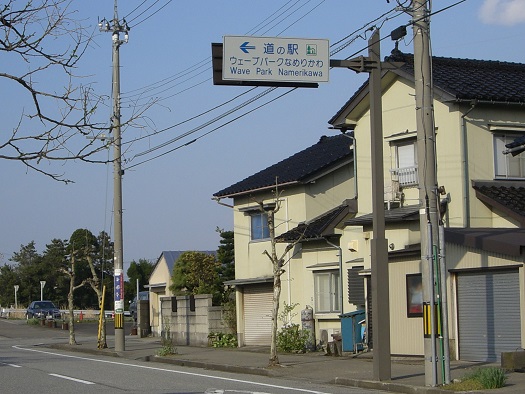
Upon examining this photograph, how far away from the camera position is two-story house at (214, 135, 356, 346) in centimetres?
2614

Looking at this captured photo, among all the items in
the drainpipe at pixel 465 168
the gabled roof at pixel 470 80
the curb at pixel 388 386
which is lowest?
the curb at pixel 388 386

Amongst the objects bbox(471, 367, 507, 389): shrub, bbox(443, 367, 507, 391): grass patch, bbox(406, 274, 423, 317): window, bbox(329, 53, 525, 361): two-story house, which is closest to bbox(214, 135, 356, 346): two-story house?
bbox(329, 53, 525, 361): two-story house

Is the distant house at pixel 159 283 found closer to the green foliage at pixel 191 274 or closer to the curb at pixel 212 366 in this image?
the green foliage at pixel 191 274

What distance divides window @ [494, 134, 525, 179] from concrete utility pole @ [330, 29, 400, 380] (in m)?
5.80

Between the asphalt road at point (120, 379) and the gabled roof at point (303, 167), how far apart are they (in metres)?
7.30

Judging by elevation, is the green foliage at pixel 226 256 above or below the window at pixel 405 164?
below

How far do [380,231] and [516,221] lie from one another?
198 inches

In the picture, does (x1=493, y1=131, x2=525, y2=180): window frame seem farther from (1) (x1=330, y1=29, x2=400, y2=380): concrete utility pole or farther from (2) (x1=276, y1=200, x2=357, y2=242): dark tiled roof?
(1) (x1=330, y1=29, x2=400, y2=380): concrete utility pole

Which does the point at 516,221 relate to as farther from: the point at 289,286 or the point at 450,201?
the point at 289,286

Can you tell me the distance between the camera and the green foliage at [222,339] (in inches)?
1181

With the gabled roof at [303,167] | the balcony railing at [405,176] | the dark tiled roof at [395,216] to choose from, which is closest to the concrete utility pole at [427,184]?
the dark tiled roof at [395,216]

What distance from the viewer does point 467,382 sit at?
586 inches

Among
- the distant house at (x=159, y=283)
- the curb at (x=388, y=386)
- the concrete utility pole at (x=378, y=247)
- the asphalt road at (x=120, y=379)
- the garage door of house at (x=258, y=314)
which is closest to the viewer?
the curb at (x=388, y=386)

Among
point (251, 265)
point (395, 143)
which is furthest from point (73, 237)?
point (395, 143)
